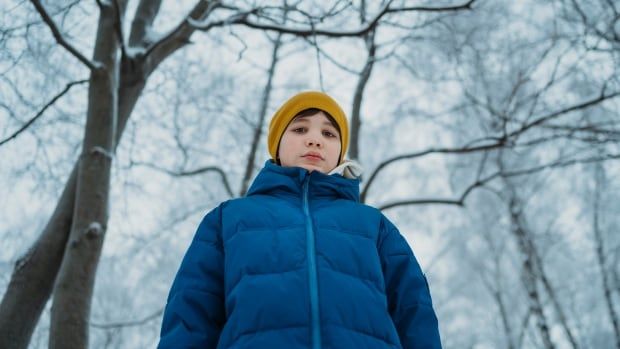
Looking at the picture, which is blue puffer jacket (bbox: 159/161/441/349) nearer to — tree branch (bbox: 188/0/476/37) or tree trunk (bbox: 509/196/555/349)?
tree branch (bbox: 188/0/476/37)

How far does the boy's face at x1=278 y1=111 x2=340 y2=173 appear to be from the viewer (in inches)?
73.5

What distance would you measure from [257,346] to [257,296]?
0.14 metres

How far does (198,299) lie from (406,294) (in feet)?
2.10

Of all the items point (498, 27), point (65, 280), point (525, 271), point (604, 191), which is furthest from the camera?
point (604, 191)

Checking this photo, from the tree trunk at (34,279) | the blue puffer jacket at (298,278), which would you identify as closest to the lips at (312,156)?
the blue puffer jacket at (298,278)

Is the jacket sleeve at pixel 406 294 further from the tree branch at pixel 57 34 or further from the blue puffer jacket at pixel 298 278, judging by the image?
the tree branch at pixel 57 34

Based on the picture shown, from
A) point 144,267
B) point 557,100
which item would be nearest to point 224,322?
point 557,100

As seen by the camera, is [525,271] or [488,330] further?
[488,330]

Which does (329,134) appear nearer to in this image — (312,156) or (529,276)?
(312,156)

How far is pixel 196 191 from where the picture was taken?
7.32 metres

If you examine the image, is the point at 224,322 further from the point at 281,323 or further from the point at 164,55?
the point at 164,55

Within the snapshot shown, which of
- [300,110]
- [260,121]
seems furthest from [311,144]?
[260,121]

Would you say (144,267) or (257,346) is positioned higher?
(144,267)

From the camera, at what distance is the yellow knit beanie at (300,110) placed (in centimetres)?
200
